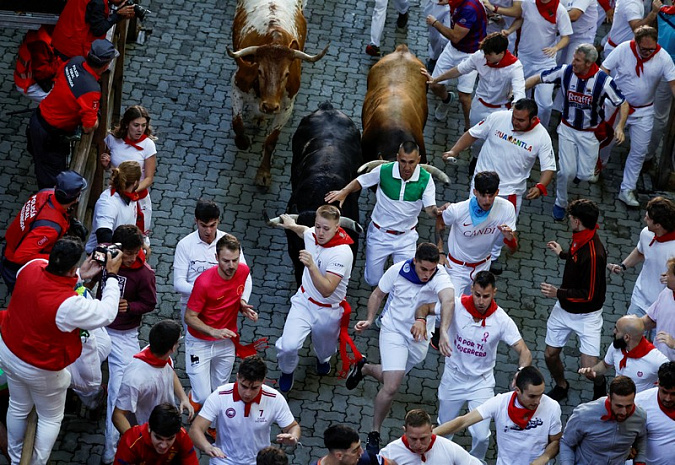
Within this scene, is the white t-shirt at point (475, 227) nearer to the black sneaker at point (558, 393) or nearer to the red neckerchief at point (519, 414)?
the black sneaker at point (558, 393)

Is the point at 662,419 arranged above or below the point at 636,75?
below

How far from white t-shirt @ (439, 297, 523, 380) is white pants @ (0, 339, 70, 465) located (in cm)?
344

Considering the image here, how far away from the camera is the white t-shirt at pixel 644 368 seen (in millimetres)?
10148

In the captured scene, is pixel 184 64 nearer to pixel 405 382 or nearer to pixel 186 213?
pixel 186 213

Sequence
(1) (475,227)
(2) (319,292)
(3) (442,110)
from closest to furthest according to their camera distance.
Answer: (2) (319,292)
(1) (475,227)
(3) (442,110)

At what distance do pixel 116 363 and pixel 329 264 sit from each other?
7.25 ft

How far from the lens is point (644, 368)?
33.4ft

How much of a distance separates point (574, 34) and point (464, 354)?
6.90 meters

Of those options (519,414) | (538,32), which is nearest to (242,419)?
(519,414)

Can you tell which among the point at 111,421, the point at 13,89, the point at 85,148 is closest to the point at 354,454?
the point at 111,421

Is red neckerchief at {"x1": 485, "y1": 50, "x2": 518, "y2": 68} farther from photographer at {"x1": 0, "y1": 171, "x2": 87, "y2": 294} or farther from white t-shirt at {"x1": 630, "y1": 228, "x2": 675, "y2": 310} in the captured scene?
photographer at {"x1": 0, "y1": 171, "x2": 87, "y2": 294}

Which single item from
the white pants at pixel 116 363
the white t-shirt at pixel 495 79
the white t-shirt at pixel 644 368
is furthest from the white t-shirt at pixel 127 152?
the white t-shirt at pixel 644 368

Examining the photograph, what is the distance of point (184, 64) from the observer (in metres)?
16.4

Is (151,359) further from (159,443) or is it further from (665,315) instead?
(665,315)
